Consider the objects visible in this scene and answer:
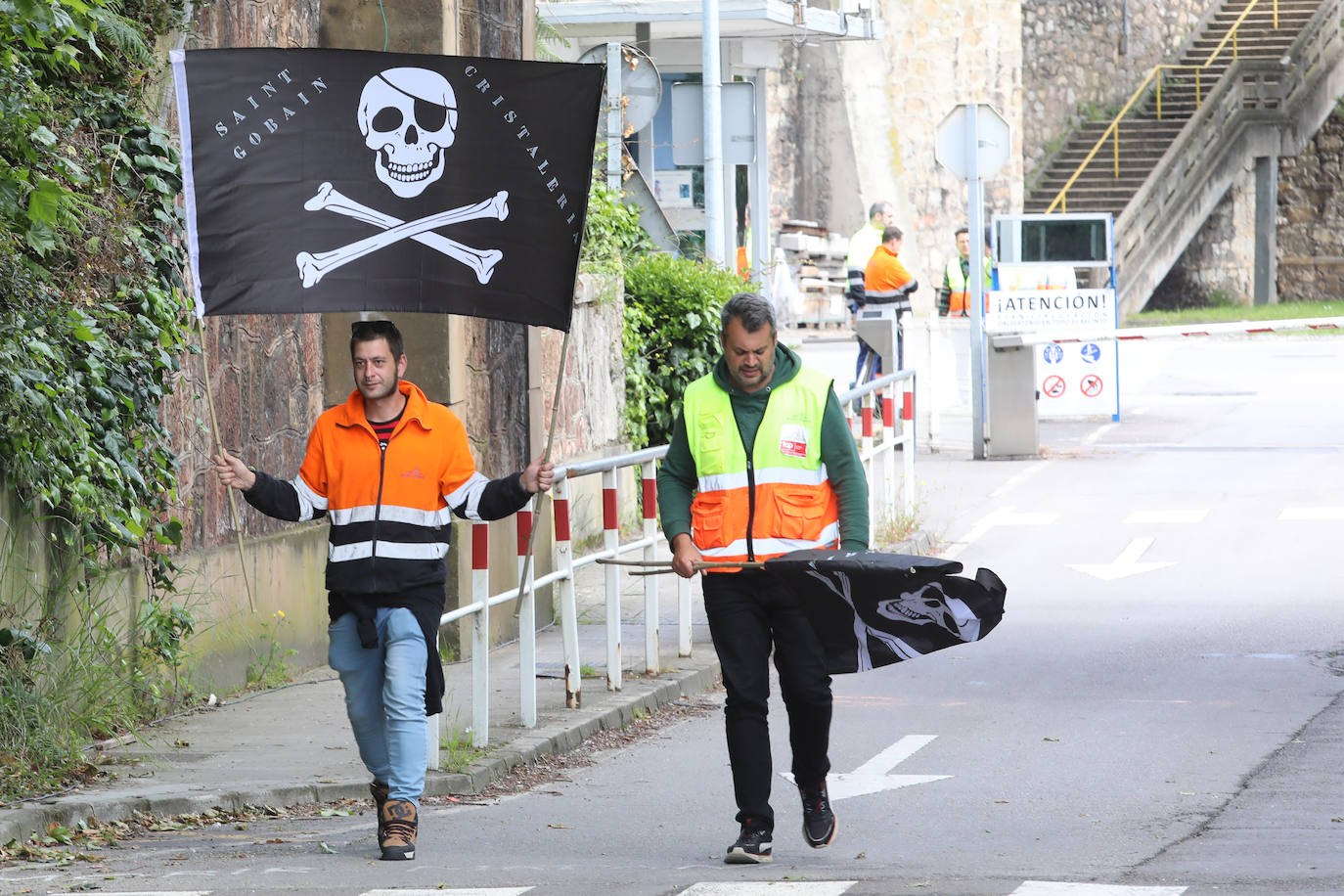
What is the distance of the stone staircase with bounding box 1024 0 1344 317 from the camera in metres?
41.6

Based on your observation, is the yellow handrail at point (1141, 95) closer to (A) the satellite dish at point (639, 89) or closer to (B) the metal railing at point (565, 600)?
(A) the satellite dish at point (639, 89)

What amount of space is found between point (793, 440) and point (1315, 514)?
33.0 feet

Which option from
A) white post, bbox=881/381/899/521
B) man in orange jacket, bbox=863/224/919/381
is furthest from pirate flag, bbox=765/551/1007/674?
man in orange jacket, bbox=863/224/919/381

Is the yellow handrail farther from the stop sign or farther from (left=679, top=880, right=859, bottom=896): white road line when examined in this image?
(left=679, top=880, right=859, bottom=896): white road line

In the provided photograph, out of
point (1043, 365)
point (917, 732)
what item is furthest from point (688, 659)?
point (1043, 365)

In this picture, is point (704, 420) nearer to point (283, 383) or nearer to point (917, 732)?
point (917, 732)

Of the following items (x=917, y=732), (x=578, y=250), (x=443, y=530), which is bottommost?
(x=917, y=732)

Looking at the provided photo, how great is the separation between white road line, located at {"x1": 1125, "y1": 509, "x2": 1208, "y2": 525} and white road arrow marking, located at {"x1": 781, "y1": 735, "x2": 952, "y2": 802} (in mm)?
7278

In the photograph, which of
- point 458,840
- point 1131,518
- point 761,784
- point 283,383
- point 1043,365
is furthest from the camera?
point 1043,365

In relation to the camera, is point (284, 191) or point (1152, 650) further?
point (1152, 650)

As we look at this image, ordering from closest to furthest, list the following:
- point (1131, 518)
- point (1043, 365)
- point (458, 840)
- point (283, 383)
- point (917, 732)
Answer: point (458, 840)
point (917, 732)
point (283, 383)
point (1131, 518)
point (1043, 365)

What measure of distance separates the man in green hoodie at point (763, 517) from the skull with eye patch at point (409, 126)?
1498 millimetres

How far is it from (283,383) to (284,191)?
10.4 feet

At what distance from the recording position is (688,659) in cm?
1125
